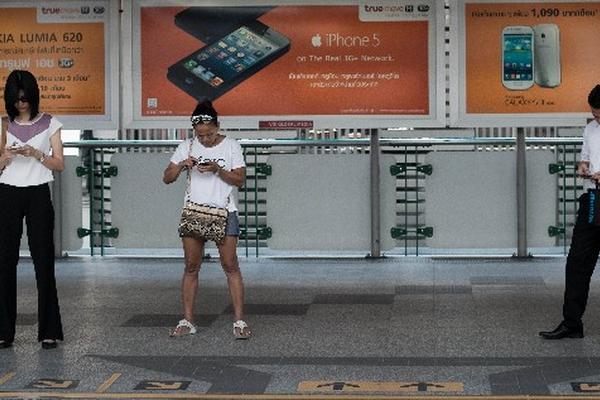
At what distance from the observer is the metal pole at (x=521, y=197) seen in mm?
13922

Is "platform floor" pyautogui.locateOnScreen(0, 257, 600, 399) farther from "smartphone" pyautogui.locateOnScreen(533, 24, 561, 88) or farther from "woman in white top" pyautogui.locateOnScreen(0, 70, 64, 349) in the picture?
"smartphone" pyautogui.locateOnScreen(533, 24, 561, 88)

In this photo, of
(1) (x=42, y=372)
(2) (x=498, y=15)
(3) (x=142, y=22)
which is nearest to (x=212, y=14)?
(3) (x=142, y=22)

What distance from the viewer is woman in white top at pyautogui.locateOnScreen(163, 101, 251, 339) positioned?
8672mm

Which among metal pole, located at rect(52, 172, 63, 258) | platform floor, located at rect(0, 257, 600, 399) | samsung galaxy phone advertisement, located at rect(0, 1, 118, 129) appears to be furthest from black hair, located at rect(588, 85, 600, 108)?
metal pole, located at rect(52, 172, 63, 258)

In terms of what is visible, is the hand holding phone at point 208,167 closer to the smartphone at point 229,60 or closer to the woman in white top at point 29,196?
the woman in white top at point 29,196

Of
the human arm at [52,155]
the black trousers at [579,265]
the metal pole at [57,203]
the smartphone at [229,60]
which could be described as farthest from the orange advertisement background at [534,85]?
the human arm at [52,155]

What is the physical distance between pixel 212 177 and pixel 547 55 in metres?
5.61

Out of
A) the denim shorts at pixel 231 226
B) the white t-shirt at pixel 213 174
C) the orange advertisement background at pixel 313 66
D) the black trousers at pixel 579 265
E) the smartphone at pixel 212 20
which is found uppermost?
the smartphone at pixel 212 20

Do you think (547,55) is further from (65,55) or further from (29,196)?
(29,196)

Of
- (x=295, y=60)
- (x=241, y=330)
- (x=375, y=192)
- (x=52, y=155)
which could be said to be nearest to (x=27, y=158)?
(x=52, y=155)

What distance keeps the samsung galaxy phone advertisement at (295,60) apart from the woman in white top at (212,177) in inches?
182

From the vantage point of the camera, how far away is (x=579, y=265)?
8.61m

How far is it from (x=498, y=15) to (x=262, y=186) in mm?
3048

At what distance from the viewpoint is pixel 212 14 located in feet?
44.3
